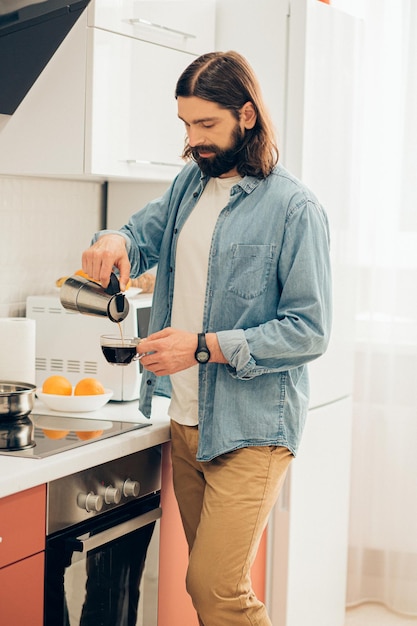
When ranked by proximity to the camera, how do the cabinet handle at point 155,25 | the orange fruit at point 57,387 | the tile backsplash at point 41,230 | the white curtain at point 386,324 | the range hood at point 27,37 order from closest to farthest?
the range hood at point 27,37 → the orange fruit at point 57,387 → the cabinet handle at point 155,25 → the tile backsplash at point 41,230 → the white curtain at point 386,324

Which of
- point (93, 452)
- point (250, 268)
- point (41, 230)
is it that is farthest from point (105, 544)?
point (41, 230)

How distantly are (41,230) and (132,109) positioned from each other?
54cm

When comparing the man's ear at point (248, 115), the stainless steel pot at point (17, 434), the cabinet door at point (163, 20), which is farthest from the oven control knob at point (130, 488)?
the cabinet door at point (163, 20)

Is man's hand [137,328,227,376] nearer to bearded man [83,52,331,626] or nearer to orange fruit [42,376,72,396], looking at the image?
bearded man [83,52,331,626]

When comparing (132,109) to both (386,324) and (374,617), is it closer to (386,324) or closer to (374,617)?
(386,324)

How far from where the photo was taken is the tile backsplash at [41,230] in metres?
2.95

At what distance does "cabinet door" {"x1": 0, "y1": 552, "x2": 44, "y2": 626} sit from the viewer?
6.48ft

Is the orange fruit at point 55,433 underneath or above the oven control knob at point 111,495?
above

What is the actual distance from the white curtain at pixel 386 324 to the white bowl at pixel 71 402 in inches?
53.5

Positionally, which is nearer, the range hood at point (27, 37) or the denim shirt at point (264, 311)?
the denim shirt at point (264, 311)

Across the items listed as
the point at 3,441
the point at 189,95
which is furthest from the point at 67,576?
the point at 189,95

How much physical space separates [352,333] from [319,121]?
0.74m

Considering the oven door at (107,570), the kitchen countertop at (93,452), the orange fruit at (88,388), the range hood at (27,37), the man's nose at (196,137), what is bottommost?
the oven door at (107,570)

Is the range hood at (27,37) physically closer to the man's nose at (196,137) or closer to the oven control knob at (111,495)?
the man's nose at (196,137)
